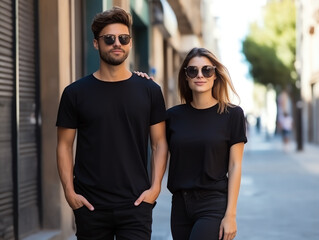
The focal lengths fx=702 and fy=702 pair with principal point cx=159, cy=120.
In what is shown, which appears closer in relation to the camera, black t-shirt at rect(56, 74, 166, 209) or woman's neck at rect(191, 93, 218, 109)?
black t-shirt at rect(56, 74, 166, 209)

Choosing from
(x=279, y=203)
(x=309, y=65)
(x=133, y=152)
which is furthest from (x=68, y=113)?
(x=309, y=65)

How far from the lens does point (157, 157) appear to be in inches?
154

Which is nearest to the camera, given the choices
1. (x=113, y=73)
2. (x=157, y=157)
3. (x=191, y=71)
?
(x=113, y=73)

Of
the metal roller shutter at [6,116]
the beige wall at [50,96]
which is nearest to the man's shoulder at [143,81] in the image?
the metal roller shutter at [6,116]

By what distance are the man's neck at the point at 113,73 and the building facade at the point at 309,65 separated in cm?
3186

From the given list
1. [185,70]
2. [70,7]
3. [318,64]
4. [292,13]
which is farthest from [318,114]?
[185,70]

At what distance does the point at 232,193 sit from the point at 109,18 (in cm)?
118

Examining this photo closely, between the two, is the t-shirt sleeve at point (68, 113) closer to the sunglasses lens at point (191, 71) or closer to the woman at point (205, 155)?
the woman at point (205, 155)

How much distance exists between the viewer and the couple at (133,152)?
3689mm

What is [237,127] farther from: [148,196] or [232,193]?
[148,196]

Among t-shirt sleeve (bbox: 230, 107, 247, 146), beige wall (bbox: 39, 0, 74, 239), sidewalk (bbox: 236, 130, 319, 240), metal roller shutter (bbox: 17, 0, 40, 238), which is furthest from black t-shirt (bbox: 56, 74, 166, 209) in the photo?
sidewalk (bbox: 236, 130, 319, 240)

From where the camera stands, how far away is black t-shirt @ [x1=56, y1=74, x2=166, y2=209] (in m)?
3.68

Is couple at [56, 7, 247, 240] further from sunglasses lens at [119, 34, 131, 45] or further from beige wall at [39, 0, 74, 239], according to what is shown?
beige wall at [39, 0, 74, 239]

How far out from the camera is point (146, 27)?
15.6 m
